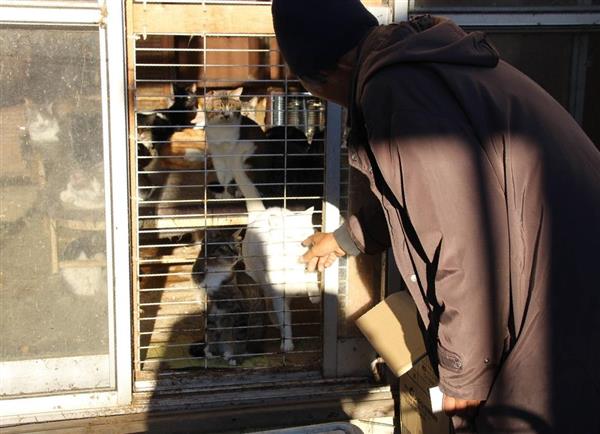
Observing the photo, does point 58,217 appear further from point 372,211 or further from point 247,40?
point 247,40

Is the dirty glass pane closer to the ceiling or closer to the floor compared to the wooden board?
closer to the floor

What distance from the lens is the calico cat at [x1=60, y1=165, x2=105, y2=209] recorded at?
3.23m

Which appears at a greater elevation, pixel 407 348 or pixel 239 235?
pixel 239 235

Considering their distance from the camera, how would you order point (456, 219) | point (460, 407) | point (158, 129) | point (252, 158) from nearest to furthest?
1. point (456, 219)
2. point (460, 407)
3. point (252, 158)
4. point (158, 129)

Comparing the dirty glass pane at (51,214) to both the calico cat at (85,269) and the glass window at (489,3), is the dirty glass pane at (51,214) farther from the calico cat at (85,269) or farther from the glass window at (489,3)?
the glass window at (489,3)

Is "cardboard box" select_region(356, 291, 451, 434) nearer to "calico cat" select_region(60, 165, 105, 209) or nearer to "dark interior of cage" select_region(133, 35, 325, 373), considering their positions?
"dark interior of cage" select_region(133, 35, 325, 373)

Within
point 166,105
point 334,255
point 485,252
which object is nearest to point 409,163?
point 485,252

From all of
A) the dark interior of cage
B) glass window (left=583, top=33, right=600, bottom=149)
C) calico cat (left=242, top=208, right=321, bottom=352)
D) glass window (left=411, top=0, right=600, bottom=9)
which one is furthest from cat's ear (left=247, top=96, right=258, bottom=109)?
glass window (left=583, top=33, right=600, bottom=149)

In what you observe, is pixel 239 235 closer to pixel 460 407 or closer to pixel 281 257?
pixel 281 257

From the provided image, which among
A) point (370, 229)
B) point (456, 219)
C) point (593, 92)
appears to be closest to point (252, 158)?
point (593, 92)

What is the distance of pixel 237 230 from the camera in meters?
4.44

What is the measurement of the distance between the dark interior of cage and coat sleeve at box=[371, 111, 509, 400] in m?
1.68

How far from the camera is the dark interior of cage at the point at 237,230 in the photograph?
3736 millimetres

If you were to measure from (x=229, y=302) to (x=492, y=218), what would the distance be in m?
2.54
